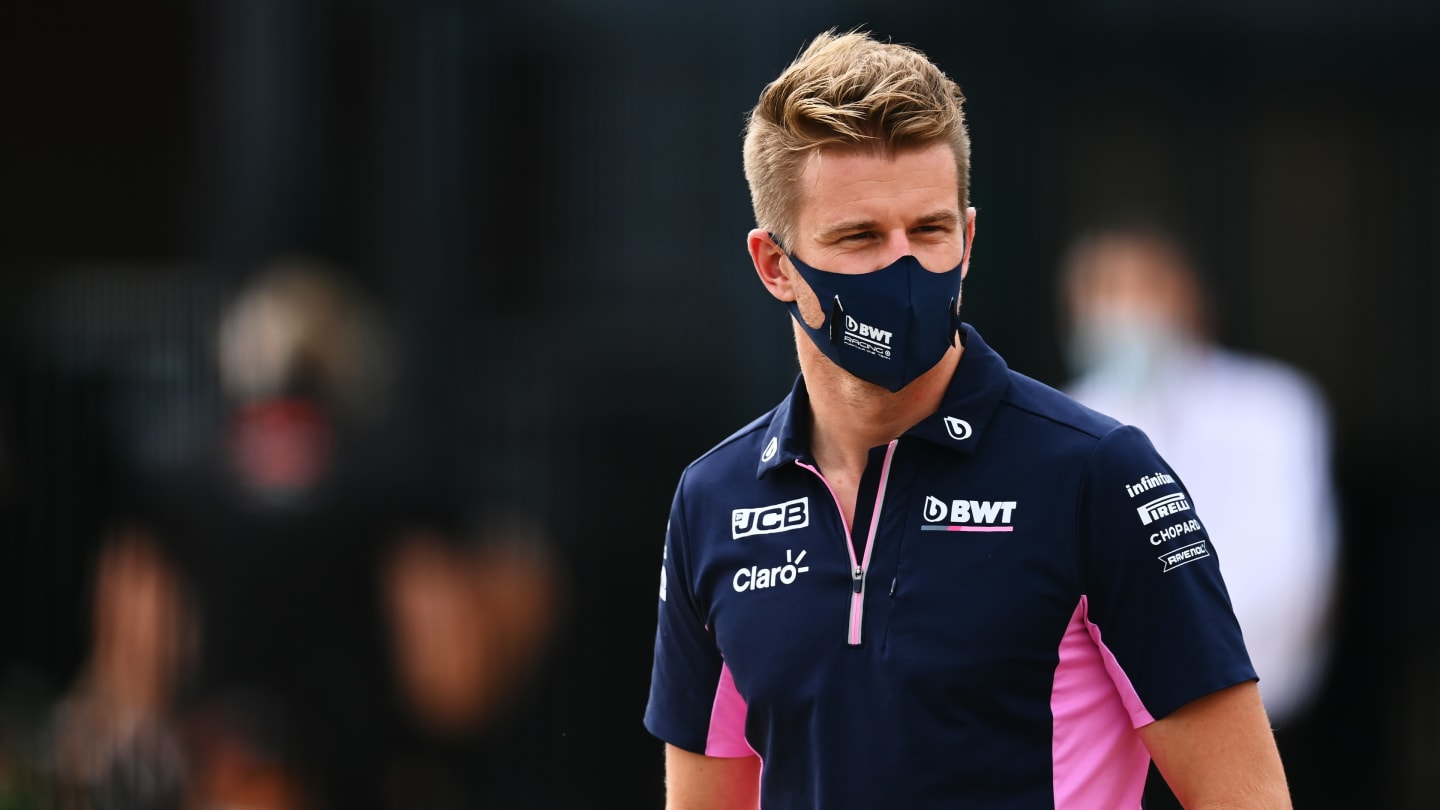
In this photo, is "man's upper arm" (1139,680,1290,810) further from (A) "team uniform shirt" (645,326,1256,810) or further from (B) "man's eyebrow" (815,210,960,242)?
(B) "man's eyebrow" (815,210,960,242)

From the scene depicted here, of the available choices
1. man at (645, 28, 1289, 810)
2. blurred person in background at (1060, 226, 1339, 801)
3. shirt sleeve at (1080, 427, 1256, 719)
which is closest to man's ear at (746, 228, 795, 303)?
man at (645, 28, 1289, 810)

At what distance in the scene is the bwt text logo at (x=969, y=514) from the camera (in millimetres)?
2678

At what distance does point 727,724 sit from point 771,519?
1.25 feet

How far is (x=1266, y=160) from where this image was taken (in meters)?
6.88

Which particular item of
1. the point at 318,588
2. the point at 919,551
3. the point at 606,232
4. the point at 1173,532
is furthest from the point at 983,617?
the point at 318,588

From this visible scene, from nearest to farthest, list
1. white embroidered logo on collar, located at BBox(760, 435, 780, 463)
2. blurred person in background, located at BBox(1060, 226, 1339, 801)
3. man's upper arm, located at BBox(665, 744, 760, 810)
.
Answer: white embroidered logo on collar, located at BBox(760, 435, 780, 463) < man's upper arm, located at BBox(665, 744, 760, 810) < blurred person in background, located at BBox(1060, 226, 1339, 801)

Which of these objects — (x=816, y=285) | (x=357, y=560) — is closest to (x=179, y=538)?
(x=357, y=560)

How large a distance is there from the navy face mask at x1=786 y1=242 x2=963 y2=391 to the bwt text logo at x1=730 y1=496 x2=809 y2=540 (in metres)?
0.23

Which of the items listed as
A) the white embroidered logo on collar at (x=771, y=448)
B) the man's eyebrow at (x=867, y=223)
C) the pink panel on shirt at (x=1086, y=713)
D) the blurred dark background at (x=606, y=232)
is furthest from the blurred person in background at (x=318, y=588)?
the pink panel on shirt at (x=1086, y=713)

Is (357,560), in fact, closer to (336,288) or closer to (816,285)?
(336,288)

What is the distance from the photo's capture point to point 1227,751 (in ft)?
8.45

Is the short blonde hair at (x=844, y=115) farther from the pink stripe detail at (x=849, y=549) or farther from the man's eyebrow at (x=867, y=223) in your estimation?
the pink stripe detail at (x=849, y=549)

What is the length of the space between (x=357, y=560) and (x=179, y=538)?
80 cm

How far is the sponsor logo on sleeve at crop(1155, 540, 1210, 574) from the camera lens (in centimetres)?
259
